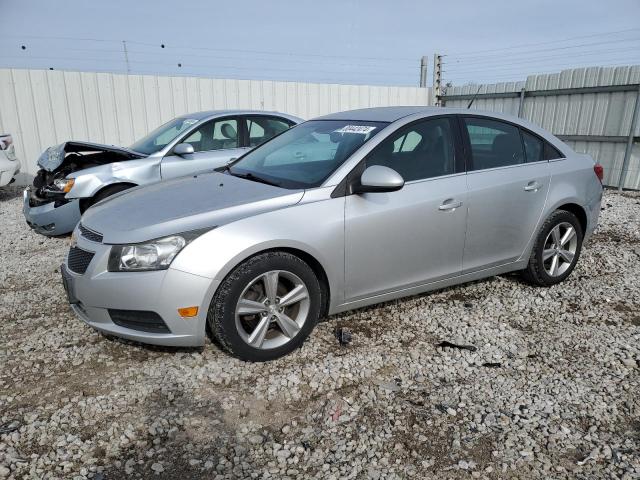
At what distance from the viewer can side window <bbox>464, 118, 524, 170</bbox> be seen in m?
3.94

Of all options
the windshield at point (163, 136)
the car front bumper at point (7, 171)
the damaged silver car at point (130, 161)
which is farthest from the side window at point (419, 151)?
the car front bumper at point (7, 171)

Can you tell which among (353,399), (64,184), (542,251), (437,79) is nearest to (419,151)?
(542,251)

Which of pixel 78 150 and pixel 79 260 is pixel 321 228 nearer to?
pixel 79 260

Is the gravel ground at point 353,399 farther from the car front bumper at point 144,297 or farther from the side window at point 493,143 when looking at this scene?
the side window at point 493,143

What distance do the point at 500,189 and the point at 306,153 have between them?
5.17 ft

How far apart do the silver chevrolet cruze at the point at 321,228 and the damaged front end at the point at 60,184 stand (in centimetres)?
254

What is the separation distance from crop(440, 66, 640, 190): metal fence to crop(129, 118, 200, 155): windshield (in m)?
7.81

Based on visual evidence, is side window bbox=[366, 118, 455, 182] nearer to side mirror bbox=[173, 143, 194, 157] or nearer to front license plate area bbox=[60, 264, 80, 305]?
front license plate area bbox=[60, 264, 80, 305]

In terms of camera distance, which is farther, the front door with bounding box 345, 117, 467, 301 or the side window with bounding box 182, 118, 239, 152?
A: the side window with bounding box 182, 118, 239, 152

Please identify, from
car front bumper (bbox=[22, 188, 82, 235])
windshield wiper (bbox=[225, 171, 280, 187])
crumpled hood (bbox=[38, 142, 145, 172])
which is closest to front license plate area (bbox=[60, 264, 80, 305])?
windshield wiper (bbox=[225, 171, 280, 187])

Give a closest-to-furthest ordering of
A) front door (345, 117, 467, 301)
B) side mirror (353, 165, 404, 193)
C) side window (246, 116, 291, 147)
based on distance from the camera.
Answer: side mirror (353, 165, 404, 193) → front door (345, 117, 467, 301) → side window (246, 116, 291, 147)

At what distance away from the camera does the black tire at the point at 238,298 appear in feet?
→ 9.69

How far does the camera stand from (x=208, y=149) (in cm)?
653

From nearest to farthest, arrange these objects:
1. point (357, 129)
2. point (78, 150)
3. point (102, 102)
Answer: point (357, 129) < point (78, 150) < point (102, 102)
